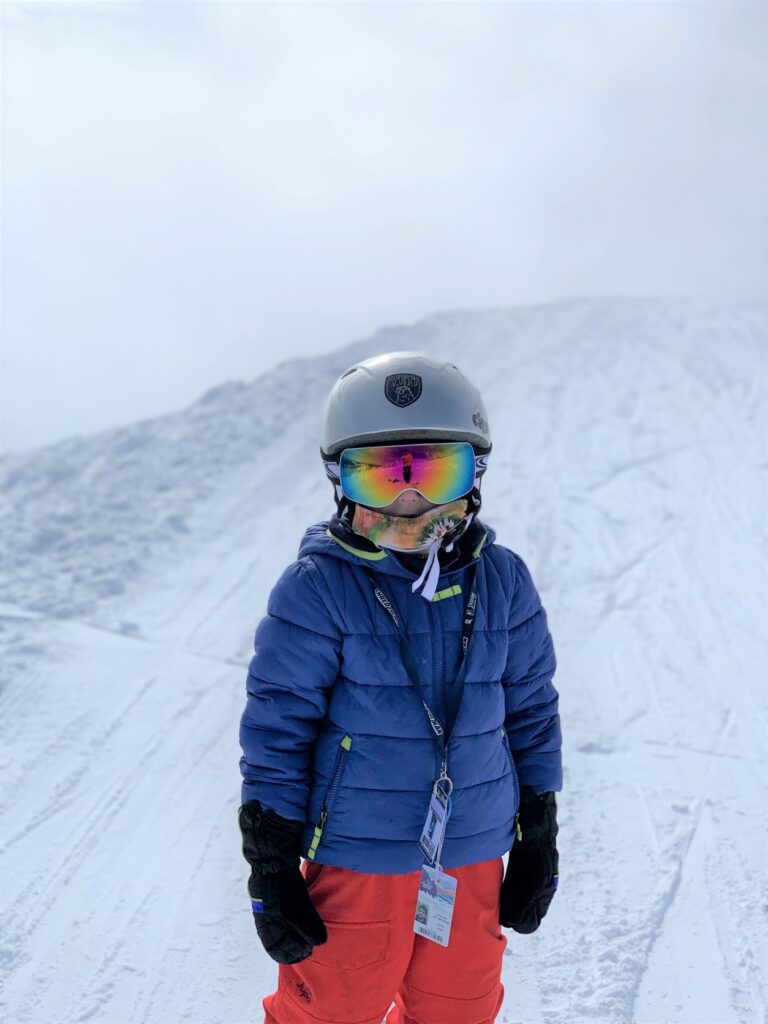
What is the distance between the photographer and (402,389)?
1969 millimetres

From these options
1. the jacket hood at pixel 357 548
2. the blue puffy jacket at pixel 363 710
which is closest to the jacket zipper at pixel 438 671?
the blue puffy jacket at pixel 363 710

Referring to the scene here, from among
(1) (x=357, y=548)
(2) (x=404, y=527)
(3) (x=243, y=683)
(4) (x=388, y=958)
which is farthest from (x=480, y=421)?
(3) (x=243, y=683)

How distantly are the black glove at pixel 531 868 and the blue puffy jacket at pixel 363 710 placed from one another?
167 mm

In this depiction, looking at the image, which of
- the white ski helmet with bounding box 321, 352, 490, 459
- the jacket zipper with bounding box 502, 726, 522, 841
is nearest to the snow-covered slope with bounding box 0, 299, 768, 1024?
the jacket zipper with bounding box 502, 726, 522, 841

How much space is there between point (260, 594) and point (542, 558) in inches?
72.3

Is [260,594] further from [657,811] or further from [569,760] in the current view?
[657,811]

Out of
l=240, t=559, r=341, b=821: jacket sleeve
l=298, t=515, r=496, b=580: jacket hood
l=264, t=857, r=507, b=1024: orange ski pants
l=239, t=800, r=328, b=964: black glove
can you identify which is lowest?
l=264, t=857, r=507, b=1024: orange ski pants

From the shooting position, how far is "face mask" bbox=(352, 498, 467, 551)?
197cm

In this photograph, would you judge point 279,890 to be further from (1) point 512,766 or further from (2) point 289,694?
(1) point 512,766

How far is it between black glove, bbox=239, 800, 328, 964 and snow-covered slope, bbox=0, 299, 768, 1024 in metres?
1.00

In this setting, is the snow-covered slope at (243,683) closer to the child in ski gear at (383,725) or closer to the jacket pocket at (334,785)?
the child in ski gear at (383,725)

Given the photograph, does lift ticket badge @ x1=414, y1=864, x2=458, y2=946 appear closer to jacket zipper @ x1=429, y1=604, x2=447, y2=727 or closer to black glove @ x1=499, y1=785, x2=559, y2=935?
black glove @ x1=499, y1=785, x2=559, y2=935

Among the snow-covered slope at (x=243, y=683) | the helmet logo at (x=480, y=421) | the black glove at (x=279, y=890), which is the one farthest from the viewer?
the snow-covered slope at (x=243, y=683)

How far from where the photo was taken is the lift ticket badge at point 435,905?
1952 millimetres
